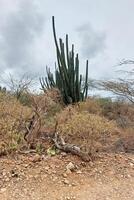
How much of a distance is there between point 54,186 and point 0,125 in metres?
2.18

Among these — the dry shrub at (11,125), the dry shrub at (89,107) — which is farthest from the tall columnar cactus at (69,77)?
the dry shrub at (11,125)

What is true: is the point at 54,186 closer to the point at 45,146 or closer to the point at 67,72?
the point at 45,146

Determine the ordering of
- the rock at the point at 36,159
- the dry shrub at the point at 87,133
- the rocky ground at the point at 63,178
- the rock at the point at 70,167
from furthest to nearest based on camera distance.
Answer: the dry shrub at the point at 87,133
the rock at the point at 36,159
the rock at the point at 70,167
the rocky ground at the point at 63,178

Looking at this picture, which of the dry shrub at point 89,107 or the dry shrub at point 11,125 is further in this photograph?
the dry shrub at point 89,107

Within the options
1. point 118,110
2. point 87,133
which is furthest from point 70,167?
point 118,110

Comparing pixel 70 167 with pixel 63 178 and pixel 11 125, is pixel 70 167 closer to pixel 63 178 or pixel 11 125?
pixel 63 178

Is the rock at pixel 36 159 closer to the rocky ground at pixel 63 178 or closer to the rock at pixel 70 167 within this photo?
the rocky ground at pixel 63 178

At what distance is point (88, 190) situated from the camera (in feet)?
21.1

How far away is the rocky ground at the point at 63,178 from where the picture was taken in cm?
622

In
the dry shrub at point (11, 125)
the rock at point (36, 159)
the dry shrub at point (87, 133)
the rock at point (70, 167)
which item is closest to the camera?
the rock at point (70, 167)

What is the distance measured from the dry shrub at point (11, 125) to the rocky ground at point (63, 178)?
0.30 metres

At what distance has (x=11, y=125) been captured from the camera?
8.27 m

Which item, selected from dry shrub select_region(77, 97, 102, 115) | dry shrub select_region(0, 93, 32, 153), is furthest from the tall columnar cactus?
dry shrub select_region(0, 93, 32, 153)

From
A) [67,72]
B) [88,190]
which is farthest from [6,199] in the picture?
[67,72]
